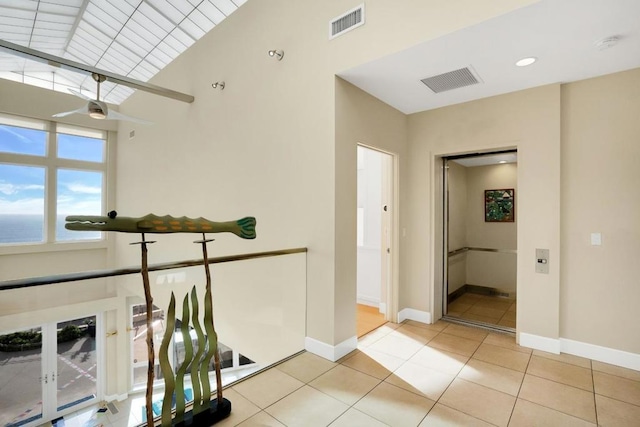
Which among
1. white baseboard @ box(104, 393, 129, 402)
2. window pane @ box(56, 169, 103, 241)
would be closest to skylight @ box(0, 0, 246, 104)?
window pane @ box(56, 169, 103, 241)

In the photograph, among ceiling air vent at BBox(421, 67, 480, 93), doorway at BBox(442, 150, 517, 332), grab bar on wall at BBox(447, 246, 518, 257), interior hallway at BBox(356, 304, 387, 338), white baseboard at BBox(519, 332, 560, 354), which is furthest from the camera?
grab bar on wall at BBox(447, 246, 518, 257)

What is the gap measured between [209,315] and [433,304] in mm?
2977

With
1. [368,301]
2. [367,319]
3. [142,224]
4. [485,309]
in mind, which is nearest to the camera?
[142,224]

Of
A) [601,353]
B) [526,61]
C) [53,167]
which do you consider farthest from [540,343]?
[53,167]

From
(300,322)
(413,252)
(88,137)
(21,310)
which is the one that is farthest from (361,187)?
(88,137)

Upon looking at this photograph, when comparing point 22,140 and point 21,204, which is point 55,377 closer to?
point 21,204

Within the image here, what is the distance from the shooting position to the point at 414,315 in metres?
4.14

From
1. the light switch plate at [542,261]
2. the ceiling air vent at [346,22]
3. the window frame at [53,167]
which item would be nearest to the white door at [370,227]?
the light switch plate at [542,261]

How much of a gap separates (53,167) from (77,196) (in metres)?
0.80

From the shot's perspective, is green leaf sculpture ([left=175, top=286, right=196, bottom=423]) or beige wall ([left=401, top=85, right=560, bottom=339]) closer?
green leaf sculpture ([left=175, top=286, right=196, bottom=423])

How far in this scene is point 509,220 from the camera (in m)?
4.63

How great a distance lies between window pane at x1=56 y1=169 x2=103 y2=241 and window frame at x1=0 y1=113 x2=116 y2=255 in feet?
0.27

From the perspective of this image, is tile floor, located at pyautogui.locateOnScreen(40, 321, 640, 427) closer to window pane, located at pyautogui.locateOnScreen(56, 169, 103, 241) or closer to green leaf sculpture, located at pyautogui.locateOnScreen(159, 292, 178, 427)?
green leaf sculpture, located at pyautogui.locateOnScreen(159, 292, 178, 427)

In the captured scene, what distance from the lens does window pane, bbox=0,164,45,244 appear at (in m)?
6.67
